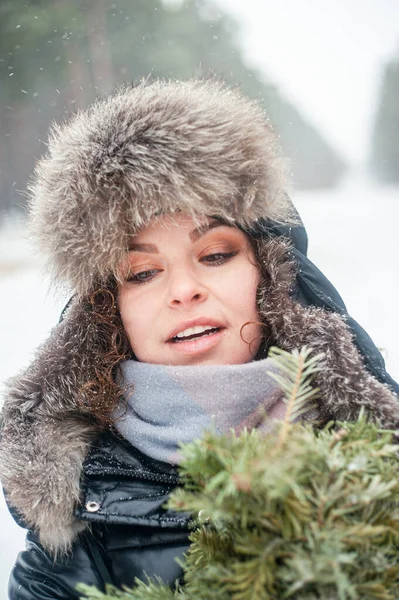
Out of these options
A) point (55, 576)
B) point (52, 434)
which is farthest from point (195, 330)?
point (55, 576)

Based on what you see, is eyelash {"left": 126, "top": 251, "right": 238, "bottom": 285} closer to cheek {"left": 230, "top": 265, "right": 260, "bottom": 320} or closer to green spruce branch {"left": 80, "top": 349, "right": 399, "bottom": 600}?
cheek {"left": 230, "top": 265, "right": 260, "bottom": 320}

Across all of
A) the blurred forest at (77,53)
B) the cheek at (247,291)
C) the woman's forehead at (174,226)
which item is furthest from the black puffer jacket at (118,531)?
the blurred forest at (77,53)

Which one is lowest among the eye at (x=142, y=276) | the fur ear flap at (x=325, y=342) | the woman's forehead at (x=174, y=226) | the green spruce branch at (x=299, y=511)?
the green spruce branch at (x=299, y=511)

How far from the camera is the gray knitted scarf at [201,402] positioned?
1.32 metres

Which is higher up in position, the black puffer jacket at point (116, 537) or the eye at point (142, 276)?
the eye at point (142, 276)

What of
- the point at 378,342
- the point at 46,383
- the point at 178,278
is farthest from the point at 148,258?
the point at 378,342

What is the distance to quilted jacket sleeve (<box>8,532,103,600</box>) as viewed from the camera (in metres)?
1.32

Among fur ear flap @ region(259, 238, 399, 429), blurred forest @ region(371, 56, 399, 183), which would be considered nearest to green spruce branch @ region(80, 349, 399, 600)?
fur ear flap @ region(259, 238, 399, 429)

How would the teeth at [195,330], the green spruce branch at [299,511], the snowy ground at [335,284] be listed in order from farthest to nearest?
the snowy ground at [335,284] < the teeth at [195,330] < the green spruce branch at [299,511]

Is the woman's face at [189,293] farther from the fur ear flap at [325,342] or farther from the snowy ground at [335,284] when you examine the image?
the snowy ground at [335,284]

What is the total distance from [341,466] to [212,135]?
0.99 m

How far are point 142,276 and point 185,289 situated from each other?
17 cm

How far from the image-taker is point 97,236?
1.32 m

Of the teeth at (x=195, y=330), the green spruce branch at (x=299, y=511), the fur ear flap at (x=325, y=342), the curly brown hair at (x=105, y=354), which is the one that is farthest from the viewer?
the curly brown hair at (x=105, y=354)
